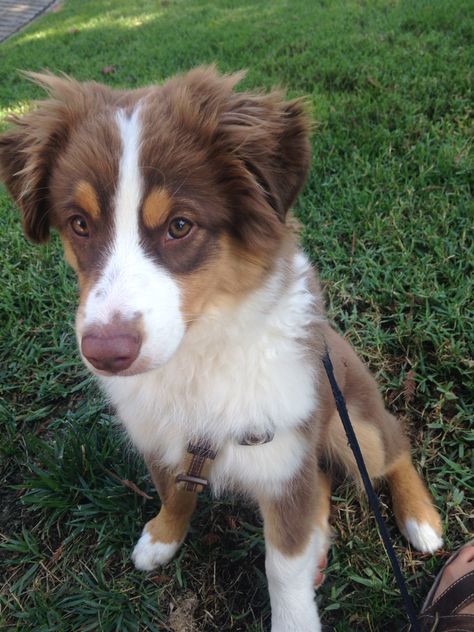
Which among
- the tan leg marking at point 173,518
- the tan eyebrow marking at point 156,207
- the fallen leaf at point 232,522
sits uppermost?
the tan eyebrow marking at point 156,207

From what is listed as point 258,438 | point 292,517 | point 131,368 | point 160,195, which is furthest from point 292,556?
point 160,195

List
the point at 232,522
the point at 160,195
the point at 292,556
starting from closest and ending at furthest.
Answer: the point at 160,195 → the point at 292,556 → the point at 232,522

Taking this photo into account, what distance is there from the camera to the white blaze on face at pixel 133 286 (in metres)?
1.56

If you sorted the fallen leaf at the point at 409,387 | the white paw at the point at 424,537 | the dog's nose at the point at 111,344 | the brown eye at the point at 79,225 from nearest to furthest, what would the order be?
the dog's nose at the point at 111,344 → the brown eye at the point at 79,225 → the white paw at the point at 424,537 → the fallen leaf at the point at 409,387

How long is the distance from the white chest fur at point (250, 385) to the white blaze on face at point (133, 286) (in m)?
0.32

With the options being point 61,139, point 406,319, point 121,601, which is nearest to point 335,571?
point 121,601

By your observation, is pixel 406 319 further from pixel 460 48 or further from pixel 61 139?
pixel 460 48

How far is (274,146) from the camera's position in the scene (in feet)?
5.85

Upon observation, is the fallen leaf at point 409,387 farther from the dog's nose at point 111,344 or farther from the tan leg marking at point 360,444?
the dog's nose at point 111,344

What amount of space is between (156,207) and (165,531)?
61.8 inches

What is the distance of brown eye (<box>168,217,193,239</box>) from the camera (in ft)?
5.69

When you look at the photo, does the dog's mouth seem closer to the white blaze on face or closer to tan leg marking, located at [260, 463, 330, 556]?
the white blaze on face

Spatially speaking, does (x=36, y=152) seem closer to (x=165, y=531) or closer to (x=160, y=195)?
(x=160, y=195)

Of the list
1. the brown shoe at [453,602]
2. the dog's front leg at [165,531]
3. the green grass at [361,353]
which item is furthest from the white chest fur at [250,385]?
the brown shoe at [453,602]
